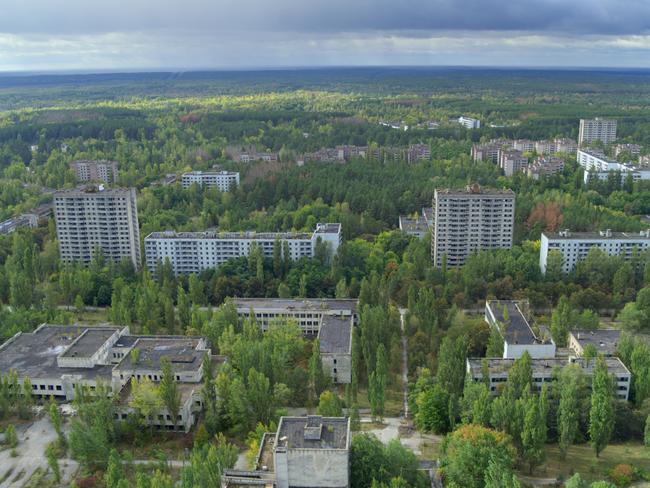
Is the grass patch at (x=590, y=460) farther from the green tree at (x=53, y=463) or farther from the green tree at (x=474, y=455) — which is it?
the green tree at (x=53, y=463)

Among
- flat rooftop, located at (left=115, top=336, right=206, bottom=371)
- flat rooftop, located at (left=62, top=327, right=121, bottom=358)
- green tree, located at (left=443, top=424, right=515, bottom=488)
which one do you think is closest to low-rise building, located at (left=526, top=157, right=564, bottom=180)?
flat rooftop, located at (left=115, top=336, right=206, bottom=371)

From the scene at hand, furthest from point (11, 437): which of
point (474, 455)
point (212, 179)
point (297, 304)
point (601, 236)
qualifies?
point (212, 179)

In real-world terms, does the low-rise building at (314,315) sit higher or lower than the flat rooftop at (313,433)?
lower

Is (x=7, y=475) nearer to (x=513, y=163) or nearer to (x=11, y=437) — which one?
(x=11, y=437)

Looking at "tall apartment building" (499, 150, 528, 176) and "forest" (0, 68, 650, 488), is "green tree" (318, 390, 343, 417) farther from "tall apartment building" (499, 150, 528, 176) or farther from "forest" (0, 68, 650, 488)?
"tall apartment building" (499, 150, 528, 176)

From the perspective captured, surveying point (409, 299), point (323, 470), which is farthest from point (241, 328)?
point (323, 470)

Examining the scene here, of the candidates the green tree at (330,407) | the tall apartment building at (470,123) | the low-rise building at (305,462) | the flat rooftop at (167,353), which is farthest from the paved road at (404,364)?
the tall apartment building at (470,123)
